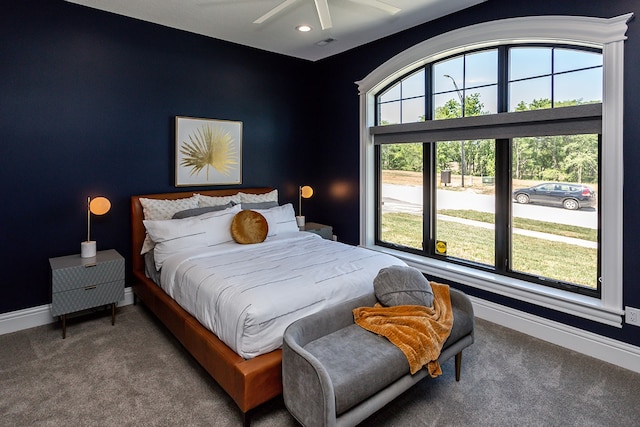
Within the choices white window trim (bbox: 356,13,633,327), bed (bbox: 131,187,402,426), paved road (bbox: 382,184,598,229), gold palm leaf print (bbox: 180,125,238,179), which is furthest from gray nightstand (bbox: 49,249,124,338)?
white window trim (bbox: 356,13,633,327)

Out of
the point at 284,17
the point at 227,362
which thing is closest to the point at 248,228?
the point at 227,362

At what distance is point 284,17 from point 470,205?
2.56m

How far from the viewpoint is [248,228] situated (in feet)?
11.6

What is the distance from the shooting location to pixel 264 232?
3627mm

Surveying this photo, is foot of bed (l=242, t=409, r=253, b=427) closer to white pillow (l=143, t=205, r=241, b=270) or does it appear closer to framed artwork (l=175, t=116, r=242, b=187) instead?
white pillow (l=143, t=205, r=241, b=270)

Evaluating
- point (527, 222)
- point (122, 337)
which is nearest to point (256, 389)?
point (122, 337)

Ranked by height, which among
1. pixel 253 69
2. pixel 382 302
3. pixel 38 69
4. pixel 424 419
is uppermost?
pixel 253 69

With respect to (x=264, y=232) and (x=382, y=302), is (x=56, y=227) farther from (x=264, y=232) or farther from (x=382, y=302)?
(x=382, y=302)

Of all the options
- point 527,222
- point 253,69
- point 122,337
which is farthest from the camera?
point 253,69

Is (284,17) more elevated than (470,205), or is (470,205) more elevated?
(284,17)

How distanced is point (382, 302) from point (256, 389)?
0.95m

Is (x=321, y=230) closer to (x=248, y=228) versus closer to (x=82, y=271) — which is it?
(x=248, y=228)

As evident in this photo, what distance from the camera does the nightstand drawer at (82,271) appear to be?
301 cm

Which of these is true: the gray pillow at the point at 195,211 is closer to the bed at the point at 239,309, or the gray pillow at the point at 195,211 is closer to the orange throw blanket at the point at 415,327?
the bed at the point at 239,309
